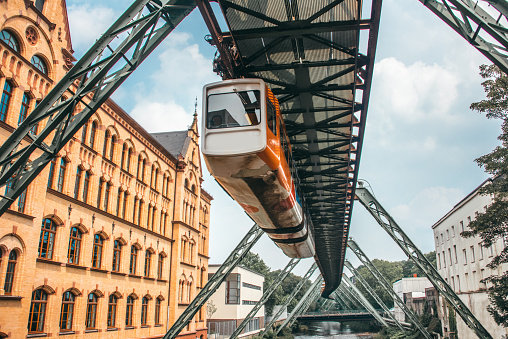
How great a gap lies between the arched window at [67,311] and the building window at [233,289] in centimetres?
3012

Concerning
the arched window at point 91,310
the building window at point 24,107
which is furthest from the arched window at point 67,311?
the building window at point 24,107

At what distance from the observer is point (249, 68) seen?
9078mm

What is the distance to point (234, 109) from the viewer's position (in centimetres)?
769

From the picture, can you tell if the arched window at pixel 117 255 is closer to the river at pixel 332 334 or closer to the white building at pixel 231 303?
the white building at pixel 231 303

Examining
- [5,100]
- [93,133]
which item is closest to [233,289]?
[93,133]

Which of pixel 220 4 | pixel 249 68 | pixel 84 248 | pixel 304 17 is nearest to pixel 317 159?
pixel 249 68

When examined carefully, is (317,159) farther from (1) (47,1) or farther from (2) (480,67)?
(1) (47,1)

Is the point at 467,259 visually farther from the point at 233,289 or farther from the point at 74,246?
the point at 74,246

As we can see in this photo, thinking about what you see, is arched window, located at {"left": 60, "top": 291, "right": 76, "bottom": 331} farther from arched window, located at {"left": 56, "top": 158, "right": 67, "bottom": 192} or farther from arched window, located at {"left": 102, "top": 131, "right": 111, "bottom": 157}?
arched window, located at {"left": 102, "top": 131, "right": 111, "bottom": 157}

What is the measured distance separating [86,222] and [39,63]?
315 inches

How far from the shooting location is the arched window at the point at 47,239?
58.7 feet

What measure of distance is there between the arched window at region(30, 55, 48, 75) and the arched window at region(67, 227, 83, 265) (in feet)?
25.0

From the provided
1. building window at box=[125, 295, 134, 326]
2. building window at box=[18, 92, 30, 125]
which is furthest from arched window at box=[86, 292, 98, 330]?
building window at box=[18, 92, 30, 125]

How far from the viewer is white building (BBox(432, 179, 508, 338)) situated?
2972 cm
